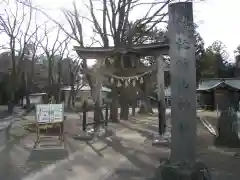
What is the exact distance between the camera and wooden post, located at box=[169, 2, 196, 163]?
693 centimetres

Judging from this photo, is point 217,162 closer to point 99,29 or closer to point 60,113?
point 60,113

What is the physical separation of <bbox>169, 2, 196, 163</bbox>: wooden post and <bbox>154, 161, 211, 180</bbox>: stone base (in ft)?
0.51

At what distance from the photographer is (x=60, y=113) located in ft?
43.2

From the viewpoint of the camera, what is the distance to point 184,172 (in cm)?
661

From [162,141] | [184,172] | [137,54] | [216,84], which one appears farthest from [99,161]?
[216,84]

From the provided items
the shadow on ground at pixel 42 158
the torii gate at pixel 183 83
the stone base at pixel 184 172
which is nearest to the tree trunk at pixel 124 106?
the shadow on ground at pixel 42 158

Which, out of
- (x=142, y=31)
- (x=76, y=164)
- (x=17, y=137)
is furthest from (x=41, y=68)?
(x=76, y=164)

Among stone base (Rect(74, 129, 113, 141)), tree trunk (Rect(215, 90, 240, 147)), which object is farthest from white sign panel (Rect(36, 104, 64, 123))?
tree trunk (Rect(215, 90, 240, 147))

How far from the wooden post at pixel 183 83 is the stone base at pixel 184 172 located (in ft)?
0.51

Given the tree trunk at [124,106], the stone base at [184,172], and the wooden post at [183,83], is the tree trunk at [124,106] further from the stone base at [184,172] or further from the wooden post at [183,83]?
the stone base at [184,172]

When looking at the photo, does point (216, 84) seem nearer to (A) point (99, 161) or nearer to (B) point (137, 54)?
(B) point (137, 54)

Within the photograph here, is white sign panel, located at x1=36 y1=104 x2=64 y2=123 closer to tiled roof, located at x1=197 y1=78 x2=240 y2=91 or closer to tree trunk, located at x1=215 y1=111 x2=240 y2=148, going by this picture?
tree trunk, located at x1=215 y1=111 x2=240 y2=148

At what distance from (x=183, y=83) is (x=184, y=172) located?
166 centimetres

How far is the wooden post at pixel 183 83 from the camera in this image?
6.93 meters
